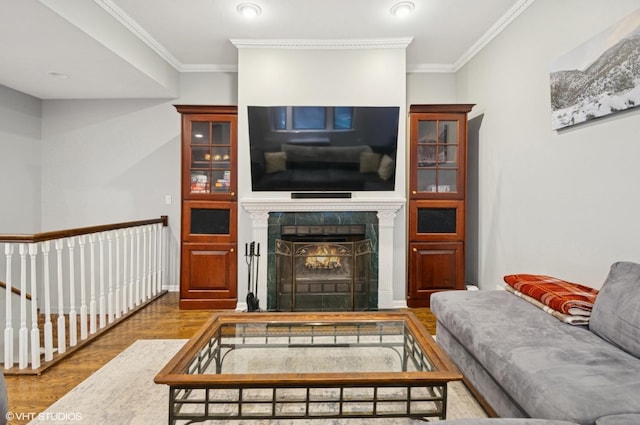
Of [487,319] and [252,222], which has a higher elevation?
[252,222]

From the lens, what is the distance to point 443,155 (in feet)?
12.1

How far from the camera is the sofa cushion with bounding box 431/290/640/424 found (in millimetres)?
1164

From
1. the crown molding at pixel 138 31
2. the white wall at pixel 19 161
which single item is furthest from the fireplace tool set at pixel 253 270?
the white wall at pixel 19 161

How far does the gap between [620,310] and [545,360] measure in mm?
520

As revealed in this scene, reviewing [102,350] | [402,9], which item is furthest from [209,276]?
[402,9]

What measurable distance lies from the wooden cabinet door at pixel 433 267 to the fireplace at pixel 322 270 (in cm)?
53

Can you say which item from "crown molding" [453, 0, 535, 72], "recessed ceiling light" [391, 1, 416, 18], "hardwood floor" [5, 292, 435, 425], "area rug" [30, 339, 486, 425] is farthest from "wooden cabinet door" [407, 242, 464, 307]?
"recessed ceiling light" [391, 1, 416, 18]

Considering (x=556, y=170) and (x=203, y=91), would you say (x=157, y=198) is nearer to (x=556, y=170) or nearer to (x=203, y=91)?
(x=203, y=91)

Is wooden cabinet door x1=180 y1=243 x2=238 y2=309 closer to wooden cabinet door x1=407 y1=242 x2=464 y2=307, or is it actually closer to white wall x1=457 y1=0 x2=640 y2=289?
wooden cabinet door x1=407 y1=242 x2=464 y2=307

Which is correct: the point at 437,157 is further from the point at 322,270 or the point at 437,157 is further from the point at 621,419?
the point at 621,419

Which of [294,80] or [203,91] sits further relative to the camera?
[203,91]

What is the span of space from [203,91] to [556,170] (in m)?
3.86

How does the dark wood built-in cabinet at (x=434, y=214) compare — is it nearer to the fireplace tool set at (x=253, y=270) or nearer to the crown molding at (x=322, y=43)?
the crown molding at (x=322, y=43)

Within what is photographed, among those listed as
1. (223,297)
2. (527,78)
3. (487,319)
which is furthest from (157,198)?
(527,78)
